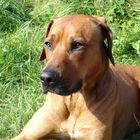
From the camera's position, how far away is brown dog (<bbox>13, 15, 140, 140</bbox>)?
13.0 feet

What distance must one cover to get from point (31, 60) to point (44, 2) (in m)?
1.68

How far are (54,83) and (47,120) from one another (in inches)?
25.4

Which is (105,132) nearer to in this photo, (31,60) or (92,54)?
(92,54)

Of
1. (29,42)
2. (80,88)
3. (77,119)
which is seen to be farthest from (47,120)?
(29,42)

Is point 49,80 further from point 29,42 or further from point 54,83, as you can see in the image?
point 29,42

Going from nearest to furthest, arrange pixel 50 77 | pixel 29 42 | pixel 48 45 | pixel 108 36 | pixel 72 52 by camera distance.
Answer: pixel 50 77 → pixel 72 52 → pixel 48 45 → pixel 108 36 → pixel 29 42

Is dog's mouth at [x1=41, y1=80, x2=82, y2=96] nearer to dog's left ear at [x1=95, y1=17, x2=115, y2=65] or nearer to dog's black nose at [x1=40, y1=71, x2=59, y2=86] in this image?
dog's black nose at [x1=40, y1=71, x2=59, y2=86]

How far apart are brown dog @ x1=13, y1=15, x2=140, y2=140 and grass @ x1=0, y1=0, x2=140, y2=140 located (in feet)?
1.70

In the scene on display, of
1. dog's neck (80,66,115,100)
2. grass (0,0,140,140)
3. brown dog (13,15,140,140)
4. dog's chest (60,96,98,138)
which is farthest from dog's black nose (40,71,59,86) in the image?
grass (0,0,140,140)

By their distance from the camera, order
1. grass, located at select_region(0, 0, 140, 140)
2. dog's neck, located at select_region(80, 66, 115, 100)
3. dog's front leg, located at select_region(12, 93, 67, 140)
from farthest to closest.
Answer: grass, located at select_region(0, 0, 140, 140) → dog's front leg, located at select_region(12, 93, 67, 140) → dog's neck, located at select_region(80, 66, 115, 100)

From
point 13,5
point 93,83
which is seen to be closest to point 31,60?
point 13,5

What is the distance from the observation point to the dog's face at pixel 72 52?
3.87m

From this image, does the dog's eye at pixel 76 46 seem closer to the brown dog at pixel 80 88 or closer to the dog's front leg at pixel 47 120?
the brown dog at pixel 80 88

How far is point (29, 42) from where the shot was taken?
629 cm
